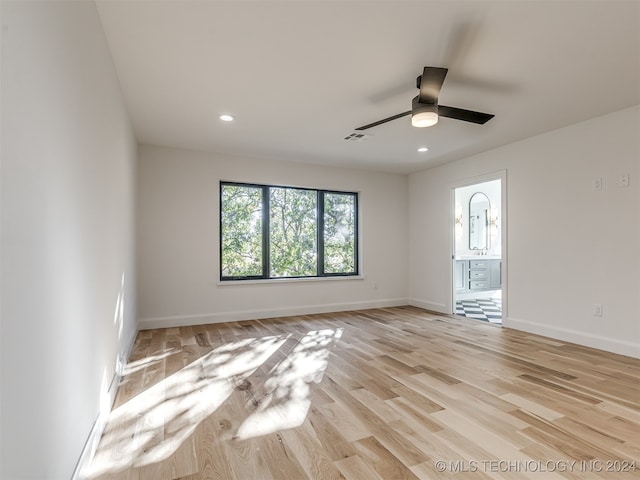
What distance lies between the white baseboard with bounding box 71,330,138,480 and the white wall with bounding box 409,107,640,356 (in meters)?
4.51

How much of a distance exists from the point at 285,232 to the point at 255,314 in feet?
4.47

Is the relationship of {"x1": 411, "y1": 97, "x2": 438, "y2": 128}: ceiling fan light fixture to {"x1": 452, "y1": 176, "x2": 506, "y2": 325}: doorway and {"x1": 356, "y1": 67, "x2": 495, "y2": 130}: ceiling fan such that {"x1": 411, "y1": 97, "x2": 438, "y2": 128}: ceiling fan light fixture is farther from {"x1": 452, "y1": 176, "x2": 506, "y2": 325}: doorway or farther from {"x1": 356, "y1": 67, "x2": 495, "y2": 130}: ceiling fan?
{"x1": 452, "y1": 176, "x2": 506, "y2": 325}: doorway

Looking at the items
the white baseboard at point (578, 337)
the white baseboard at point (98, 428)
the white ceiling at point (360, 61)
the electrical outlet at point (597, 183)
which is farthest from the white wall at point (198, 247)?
the electrical outlet at point (597, 183)

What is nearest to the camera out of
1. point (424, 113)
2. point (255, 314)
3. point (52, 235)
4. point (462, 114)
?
point (52, 235)

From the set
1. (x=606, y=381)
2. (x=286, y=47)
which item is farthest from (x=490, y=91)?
(x=606, y=381)

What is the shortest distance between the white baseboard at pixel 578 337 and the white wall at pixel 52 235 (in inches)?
178

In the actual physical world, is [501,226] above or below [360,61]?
below

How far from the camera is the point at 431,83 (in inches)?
94.7

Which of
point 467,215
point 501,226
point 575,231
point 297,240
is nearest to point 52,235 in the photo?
point 297,240

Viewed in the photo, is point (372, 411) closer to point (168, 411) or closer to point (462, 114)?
point (168, 411)

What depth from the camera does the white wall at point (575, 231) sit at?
3.38 m

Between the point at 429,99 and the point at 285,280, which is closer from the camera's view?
the point at 429,99

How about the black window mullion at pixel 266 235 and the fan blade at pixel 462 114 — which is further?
the black window mullion at pixel 266 235

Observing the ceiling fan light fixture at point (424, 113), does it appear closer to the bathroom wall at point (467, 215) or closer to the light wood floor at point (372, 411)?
the light wood floor at point (372, 411)
